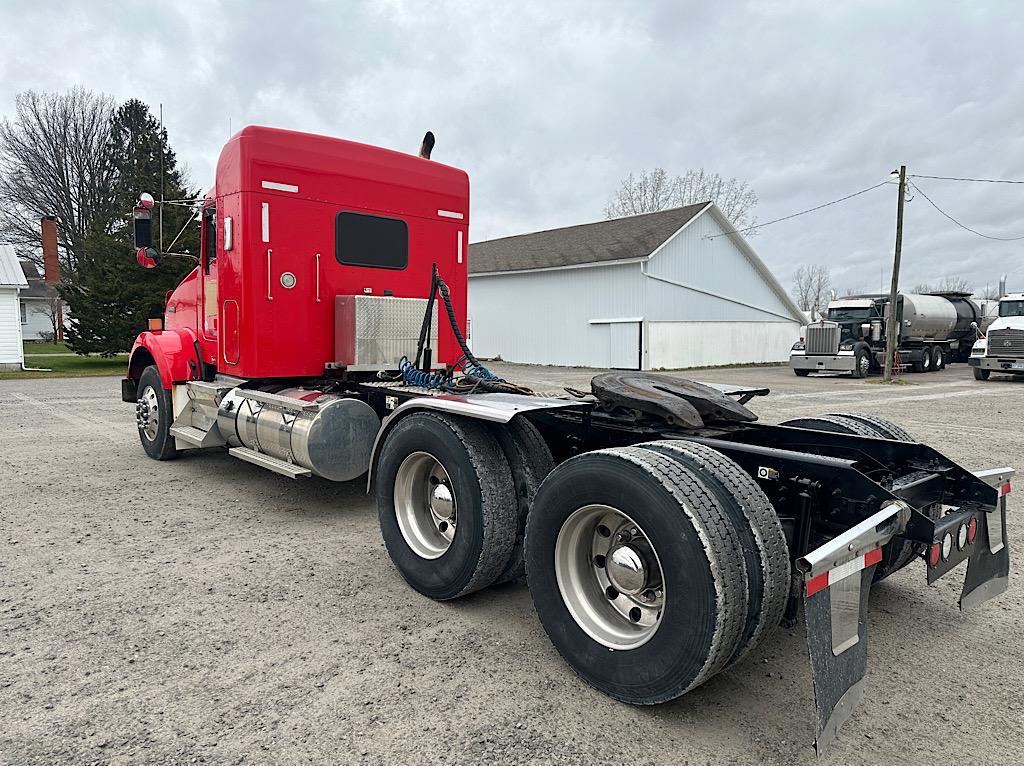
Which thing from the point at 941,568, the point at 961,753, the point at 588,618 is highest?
the point at 941,568

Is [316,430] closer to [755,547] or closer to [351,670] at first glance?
[351,670]

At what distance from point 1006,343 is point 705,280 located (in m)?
10.2

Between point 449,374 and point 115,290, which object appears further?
point 115,290

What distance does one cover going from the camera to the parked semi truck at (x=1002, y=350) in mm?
20906

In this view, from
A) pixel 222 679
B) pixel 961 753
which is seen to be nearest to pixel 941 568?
pixel 961 753

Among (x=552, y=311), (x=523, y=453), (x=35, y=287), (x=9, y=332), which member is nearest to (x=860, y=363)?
(x=552, y=311)

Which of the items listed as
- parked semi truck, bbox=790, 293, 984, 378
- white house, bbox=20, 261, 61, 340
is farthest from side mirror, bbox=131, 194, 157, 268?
white house, bbox=20, 261, 61, 340

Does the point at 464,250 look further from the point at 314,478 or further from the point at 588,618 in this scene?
the point at 588,618

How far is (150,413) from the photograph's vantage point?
7422 mm

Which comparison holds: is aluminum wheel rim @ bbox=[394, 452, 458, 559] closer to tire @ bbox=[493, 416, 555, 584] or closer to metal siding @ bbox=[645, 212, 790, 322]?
tire @ bbox=[493, 416, 555, 584]

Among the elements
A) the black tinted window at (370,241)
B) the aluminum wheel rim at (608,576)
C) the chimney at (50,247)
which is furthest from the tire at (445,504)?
the chimney at (50,247)

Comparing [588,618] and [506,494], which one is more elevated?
[506,494]

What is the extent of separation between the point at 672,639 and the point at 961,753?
107cm

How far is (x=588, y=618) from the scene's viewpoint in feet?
9.65
